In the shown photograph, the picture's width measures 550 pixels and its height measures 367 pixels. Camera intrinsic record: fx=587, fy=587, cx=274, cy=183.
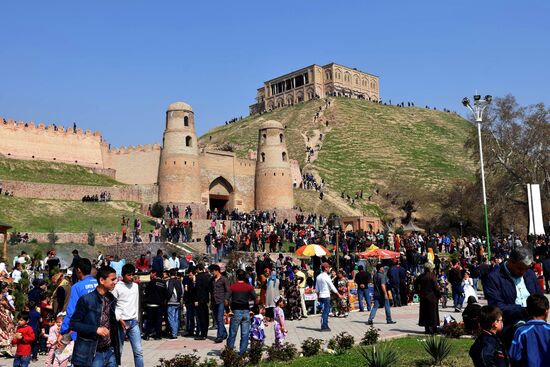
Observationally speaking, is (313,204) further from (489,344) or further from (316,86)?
(489,344)

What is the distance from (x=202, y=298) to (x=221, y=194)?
36486 mm

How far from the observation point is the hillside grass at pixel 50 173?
127ft

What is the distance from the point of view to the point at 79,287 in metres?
5.87

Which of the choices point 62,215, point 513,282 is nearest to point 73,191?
point 62,215

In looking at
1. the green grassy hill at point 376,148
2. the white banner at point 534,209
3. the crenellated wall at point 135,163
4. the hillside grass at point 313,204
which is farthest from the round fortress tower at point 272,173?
the white banner at point 534,209

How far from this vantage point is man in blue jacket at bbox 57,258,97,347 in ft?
18.4

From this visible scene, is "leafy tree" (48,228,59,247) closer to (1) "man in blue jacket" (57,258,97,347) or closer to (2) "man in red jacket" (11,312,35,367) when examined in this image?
(2) "man in red jacket" (11,312,35,367)

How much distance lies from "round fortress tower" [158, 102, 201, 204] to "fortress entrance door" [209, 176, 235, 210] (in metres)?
3.97

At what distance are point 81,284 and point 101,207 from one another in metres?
Answer: 31.1

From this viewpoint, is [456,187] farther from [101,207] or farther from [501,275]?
[501,275]

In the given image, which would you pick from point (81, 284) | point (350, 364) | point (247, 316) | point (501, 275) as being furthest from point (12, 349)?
point (501, 275)

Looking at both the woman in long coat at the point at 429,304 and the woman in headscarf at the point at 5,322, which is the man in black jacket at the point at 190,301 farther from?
the woman in long coat at the point at 429,304

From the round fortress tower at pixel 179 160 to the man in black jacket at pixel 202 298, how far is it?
30184 mm

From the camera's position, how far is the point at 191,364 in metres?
7.16
